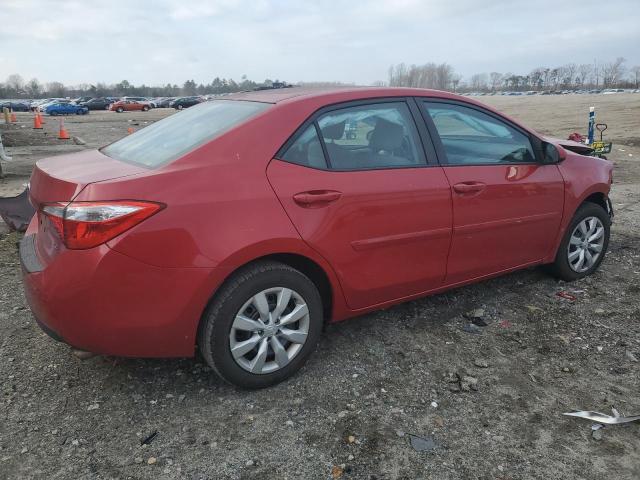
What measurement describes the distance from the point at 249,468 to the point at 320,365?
94 centimetres

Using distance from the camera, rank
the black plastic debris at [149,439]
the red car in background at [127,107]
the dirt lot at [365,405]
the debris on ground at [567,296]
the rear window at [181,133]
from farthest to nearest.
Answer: the red car in background at [127,107]
the debris on ground at [567,296]
the rear window at [181,133]
the black plastic debris at [149,439]
the dirt lot at [365,405]

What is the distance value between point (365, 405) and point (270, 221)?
1.12 meters

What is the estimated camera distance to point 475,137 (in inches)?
148

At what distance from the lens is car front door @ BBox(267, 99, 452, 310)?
9.45 feet

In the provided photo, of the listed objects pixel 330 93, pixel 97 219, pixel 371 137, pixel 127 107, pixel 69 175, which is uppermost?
pixel 127 107

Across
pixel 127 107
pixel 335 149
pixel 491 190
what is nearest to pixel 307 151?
pixel 335 149

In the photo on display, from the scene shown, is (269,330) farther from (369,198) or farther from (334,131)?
(334,131)

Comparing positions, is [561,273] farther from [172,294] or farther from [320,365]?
[172,294]

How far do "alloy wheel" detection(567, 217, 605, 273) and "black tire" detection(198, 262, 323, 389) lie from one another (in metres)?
2.63

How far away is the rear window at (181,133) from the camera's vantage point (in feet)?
9.41

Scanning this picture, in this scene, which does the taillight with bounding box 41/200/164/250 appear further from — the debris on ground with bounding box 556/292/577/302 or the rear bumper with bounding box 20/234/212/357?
the debris on ground with bounding box 556/292/577/302

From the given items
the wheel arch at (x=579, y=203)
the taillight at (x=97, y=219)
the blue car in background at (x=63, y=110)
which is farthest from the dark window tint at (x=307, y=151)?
the blue car in background at (x=63, y=110)

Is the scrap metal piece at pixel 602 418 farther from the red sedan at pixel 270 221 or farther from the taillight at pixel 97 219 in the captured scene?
the taillight at pixel 97 219

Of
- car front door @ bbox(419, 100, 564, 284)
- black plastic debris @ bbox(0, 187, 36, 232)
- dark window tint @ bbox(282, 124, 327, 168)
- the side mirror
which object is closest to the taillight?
dark window tint @ bbox(282, 124, 327, 168)
